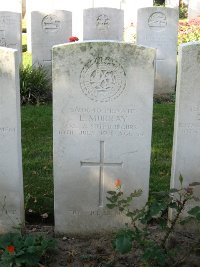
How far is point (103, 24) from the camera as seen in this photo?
9.99 m

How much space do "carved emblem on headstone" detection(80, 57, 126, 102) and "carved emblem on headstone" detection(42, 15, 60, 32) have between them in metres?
5.58

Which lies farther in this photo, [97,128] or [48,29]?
[48,29]

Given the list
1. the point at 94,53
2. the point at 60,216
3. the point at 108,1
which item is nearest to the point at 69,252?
the point at 60,216

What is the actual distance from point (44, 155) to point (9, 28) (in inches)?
174

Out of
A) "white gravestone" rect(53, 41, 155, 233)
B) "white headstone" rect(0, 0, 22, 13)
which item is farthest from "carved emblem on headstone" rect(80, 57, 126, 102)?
"white headstone" rect(0, 0, 22, 13)

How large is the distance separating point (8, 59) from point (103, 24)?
6269 mm

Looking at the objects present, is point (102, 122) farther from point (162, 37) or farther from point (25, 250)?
point (162, 37)

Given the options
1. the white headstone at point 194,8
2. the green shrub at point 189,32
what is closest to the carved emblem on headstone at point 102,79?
the green shrub at point 189,32

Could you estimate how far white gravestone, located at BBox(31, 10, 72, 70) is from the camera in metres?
9.34

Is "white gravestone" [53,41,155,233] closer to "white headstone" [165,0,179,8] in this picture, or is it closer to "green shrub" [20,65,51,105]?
"green shrub" [20,65,51,105]

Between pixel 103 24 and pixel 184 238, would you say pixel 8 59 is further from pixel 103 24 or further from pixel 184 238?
pixel 103 24

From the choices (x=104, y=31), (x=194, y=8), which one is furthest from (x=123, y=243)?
(x=194, y=8)

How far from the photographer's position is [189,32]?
1423cm

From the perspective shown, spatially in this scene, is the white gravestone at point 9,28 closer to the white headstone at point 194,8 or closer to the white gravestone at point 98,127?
the white gravestone at point 98,127
